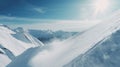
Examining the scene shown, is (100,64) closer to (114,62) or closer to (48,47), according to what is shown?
(114,62)

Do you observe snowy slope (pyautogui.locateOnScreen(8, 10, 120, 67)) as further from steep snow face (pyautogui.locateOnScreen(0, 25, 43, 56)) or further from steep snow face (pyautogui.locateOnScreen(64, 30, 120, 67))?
steep snow face (pyautogui.locateOnScreen(0, 25, 43, 56))

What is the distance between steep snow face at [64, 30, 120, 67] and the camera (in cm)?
1192

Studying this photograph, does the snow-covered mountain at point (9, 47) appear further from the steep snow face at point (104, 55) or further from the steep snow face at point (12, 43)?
the steep snow face at point (104, 55)

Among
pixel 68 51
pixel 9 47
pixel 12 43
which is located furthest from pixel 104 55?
pixel 12 43

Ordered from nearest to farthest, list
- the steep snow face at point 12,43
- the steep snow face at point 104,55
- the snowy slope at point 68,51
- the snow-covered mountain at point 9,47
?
1. the steep snow face at point 104,55
2. the snowy slope at point 68,51
3. the snow-covered mountain at point 9,47
4. the steep snow face at point 12,43

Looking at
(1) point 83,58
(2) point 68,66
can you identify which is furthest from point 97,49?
(2) point 68,66

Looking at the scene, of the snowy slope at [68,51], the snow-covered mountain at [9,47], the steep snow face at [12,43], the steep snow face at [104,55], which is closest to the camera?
the steep snow face at [104,55]

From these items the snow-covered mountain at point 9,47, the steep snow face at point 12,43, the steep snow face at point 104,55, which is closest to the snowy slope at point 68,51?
the steep snow face at point 104,55

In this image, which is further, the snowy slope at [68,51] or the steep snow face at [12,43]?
the steep snow face at [12,43]

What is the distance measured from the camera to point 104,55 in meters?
12.4

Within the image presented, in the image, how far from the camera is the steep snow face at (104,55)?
11.9 meters

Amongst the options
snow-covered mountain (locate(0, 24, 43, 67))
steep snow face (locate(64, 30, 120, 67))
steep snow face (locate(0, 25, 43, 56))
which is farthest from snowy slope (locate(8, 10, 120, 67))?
steep snow face (locate(0, 25, 43, 56))

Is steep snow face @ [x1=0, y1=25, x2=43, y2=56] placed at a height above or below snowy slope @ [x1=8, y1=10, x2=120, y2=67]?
above

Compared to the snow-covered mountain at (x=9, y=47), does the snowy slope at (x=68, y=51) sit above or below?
below
